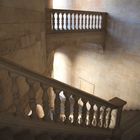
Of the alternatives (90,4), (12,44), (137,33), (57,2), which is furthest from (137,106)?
(57,2)

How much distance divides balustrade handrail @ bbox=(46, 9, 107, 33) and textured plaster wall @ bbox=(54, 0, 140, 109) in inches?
15.4

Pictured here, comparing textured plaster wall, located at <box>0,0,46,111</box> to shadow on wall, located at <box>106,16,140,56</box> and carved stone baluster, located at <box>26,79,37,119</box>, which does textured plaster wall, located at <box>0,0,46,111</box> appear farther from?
shadow on wall, located at <box>106,16,140,56</box>

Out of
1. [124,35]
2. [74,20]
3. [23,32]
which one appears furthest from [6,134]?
[124,35]

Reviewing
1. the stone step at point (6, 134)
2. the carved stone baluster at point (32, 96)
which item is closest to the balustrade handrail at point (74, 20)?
the carved stone baluster at point (32, 96)

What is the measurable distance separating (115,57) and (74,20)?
1.96 m

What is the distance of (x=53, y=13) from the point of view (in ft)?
15.6

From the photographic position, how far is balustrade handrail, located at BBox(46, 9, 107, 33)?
483 centimetres

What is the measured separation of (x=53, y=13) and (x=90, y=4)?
98.4 inches

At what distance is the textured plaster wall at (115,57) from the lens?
5707mm

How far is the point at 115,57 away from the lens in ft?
20.9

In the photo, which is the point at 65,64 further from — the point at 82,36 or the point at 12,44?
the point at 12,44

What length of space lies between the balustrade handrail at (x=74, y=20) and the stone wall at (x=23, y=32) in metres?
0.50

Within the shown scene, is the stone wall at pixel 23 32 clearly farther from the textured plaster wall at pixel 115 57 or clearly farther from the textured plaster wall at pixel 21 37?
the textured plaster wall at pixel 115 57

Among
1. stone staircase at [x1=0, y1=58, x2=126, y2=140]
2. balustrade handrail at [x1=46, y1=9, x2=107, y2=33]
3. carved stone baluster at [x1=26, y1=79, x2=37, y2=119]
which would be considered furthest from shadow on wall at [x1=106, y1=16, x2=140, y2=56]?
carved stone baluster at [x1=26, y1=79, x2=37, y2=119]
